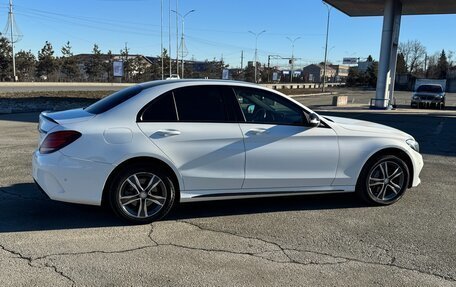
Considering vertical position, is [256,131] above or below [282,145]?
above

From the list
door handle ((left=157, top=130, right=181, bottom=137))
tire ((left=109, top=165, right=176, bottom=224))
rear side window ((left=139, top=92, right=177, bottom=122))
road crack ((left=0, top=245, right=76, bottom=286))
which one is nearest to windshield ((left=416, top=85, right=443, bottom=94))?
rear side window ((left=139, top=92, right=177, bottom=122))

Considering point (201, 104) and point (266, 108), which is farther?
point (266, 108)

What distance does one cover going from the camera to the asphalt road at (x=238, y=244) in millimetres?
3867

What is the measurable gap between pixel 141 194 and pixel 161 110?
97cm

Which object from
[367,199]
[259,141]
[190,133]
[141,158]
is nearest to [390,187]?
[367,199]

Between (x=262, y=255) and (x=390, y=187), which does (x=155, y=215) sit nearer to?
(x=262, y=255)

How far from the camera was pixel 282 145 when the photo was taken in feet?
17.8

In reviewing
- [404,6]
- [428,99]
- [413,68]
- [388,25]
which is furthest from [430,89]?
[413,68]

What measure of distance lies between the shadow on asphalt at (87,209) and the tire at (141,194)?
207mm

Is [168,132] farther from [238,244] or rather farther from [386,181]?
[386,181]

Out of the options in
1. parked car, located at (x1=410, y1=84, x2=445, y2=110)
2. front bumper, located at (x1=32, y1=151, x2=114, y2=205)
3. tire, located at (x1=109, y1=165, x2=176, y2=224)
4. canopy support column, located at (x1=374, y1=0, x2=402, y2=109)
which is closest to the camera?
front bumper, located at (x1=32, y1=151, x2=114, y2=205)

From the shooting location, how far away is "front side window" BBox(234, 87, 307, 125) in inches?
214

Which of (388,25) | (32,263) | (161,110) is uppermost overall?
(388,25)

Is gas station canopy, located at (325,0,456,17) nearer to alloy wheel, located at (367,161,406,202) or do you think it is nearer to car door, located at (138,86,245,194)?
alloy wheel, located at (367,161,406,202)
